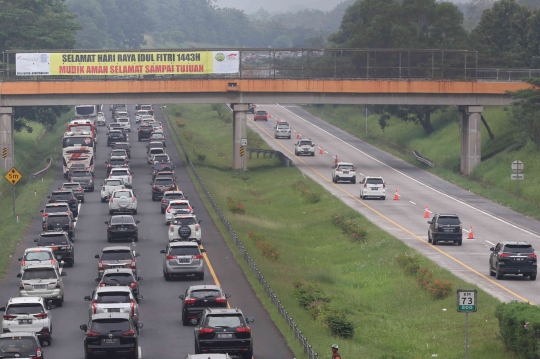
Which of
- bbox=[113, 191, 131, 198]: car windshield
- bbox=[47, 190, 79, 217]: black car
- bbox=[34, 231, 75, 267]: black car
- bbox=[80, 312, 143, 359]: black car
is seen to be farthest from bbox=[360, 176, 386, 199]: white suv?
bbox=[80, 312, 143, 359]: black car

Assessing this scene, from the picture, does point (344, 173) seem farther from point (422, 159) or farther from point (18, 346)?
point (18, 346)

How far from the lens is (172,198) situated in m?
62.5

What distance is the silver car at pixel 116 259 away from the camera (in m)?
41.8

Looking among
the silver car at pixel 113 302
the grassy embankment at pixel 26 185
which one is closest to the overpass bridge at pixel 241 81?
the grassy embankment at pixel 26 185

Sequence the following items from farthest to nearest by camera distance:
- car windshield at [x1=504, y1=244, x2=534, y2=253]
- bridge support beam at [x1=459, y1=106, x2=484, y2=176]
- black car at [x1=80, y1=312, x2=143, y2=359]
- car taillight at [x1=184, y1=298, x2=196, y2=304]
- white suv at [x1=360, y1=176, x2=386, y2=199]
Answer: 1. bridge support beam at [x1=459, y1=106, x2=484, y2=176]
2. white suv at [x1=360, y1=176, x2=386, y2=199]
3. car windshield at [x1=504, y1=244, x2=534, y2=253]
4. car taillight at [x1=184, y1=298, x2=196, y2=304]
5. black car at [x1=80, y1=312, x2=143, y2=359]

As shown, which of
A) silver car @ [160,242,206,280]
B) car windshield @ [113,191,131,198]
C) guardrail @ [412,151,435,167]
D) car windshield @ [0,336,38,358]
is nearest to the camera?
car windshield @ [0,336,38,358]

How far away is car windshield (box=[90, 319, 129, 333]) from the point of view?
28.3m

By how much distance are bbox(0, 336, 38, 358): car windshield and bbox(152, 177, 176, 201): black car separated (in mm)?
42232

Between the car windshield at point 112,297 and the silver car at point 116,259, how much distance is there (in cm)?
850

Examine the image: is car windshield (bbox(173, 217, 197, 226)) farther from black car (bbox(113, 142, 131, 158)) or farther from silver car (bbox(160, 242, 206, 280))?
black car (bbox(113, 142, 131, 158))

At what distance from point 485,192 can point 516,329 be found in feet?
159

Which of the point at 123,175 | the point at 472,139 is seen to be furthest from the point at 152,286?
the point at 472,139

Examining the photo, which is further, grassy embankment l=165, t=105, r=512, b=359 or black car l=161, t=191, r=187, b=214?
black car l=161, t=191, r=187, b=214

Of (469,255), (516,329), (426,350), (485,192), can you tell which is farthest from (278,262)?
(485,192)
